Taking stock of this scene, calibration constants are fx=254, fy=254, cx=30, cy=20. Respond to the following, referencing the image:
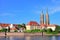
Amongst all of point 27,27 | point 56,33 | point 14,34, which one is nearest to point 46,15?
point 27,27

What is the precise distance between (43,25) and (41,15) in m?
6.77

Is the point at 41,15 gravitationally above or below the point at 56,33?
above

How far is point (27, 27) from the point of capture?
11331 centimetres

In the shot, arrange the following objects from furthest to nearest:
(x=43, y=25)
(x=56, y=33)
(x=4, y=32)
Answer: (x=43, y=25)
(x=56, y=33)
(x=4, y=32)

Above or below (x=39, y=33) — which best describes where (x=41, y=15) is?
above

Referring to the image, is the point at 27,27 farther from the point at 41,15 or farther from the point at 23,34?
the point at 23,34

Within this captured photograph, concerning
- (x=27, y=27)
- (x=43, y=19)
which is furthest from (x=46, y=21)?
(x=27, y=27)

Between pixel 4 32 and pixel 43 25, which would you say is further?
pixel 43 25

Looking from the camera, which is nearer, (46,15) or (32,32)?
(32,32)

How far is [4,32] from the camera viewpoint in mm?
86312

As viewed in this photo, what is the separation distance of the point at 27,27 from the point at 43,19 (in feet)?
29.0

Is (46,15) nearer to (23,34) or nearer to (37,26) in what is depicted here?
(37,26)

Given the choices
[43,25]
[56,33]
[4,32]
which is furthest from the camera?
[43,25]

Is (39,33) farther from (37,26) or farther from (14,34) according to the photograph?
(37,26)
